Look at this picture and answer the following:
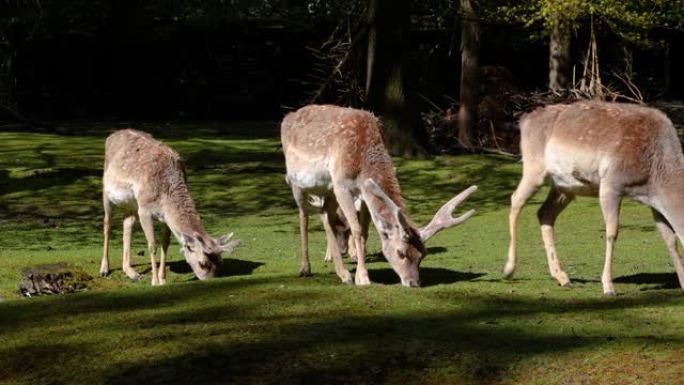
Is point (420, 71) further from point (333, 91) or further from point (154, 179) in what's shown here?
point (154, 179)

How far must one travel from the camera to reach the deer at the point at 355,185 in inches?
437

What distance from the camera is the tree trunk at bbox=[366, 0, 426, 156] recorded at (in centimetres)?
2544

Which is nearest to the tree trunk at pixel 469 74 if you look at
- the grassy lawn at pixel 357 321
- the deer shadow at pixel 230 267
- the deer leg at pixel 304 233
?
the grassy lawn at pixel 357 321

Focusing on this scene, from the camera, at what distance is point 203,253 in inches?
512

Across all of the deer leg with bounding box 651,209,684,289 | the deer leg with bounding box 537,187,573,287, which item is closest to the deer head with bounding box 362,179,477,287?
the deer leg with bounding box 537,187,573,287

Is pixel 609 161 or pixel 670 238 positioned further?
pixel 670 238

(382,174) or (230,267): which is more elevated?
(382,174)

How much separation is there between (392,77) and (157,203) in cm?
1310

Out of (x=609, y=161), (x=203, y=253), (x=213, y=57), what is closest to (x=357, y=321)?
(x=609, y=161)

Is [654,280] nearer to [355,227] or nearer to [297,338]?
[355,227]

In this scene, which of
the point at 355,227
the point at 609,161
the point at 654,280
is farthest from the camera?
the point at 654,280

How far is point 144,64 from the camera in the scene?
1537 inches

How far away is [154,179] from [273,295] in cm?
442

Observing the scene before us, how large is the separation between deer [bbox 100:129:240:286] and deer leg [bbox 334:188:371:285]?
205cm
